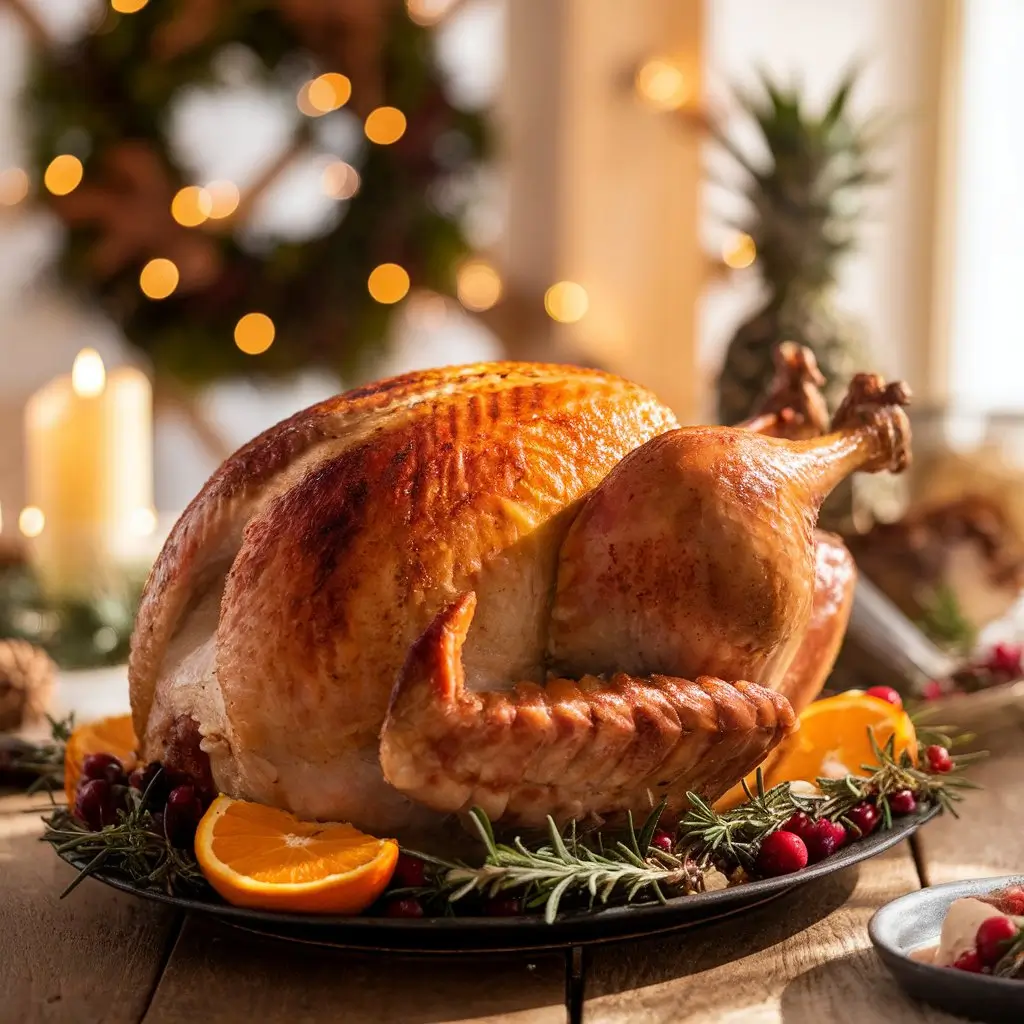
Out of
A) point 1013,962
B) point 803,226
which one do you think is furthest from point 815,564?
point 803,226

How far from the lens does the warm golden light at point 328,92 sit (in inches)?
145

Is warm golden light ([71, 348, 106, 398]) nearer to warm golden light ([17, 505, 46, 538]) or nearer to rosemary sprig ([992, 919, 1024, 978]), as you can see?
warm golden light ([17, 505, 46, 538])

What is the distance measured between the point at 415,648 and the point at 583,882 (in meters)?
0.21

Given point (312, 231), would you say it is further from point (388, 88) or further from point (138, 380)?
point (138, 380)

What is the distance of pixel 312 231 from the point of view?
378cm

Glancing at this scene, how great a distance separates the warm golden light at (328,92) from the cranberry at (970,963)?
123 inches

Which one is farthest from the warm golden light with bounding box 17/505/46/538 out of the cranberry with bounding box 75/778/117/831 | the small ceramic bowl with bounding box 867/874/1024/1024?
the small ceramic bowl with bounding box 867/874/1024/1024

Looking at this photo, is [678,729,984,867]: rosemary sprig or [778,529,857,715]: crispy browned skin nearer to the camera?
[678,729,984,867]: rosemary sprig

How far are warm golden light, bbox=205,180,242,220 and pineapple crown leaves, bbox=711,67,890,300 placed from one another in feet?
Answer: 5.32

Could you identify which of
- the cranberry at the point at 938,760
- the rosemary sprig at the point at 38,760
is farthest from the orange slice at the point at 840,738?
the rosemary sprig at the point at 38,760

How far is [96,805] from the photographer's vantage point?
1.20m

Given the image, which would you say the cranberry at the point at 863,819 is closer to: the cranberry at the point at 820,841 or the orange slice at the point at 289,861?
the cranberry at the point at 820,841

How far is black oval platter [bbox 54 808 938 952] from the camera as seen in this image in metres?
0.99

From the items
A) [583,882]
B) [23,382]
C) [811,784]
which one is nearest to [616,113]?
[23,382]
